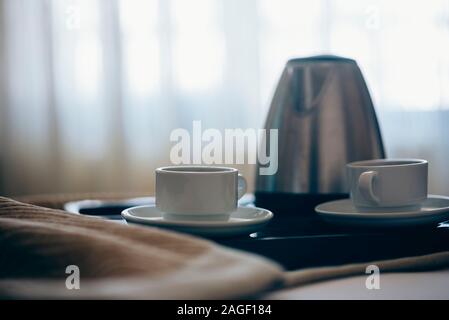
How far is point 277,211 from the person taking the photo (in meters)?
0.61

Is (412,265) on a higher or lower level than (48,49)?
lower

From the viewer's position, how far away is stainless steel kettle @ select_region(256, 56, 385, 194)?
62 cm

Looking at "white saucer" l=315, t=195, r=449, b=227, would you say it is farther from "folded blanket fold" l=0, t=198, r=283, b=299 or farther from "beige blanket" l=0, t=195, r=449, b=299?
"folded blanket fold" l=0, t=198, r=283, b=299

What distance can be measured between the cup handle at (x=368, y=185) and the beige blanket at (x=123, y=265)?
9cm

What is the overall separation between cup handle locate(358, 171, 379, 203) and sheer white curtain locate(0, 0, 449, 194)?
A: 0.94 meters

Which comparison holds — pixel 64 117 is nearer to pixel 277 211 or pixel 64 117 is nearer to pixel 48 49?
pixel 48 49

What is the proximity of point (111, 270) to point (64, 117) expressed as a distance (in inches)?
46.8

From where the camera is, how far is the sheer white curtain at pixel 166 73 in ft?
4.57

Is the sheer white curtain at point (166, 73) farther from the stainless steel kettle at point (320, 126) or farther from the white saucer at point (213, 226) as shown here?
the white saucer at point (213, 226)

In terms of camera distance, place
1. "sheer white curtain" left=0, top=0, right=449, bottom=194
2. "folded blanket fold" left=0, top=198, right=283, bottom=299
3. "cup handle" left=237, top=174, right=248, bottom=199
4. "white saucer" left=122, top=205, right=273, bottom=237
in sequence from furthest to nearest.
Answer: "sheer white curtain" left=0, top=0, right=449, bottom=194 → "cup handle" left=237, top=174, right=248, bottom=199 → "white saucer" left=122, top=205, right=273, bottom=237 → "folded blanket fold" left=0, top=198, right=283, bottom=299

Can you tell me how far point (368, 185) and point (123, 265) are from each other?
Answer: 0.25 metres

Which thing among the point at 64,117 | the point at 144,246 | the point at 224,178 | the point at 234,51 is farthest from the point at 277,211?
the point at 64,117

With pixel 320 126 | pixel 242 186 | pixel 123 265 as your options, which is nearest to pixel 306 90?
pixel 320 126

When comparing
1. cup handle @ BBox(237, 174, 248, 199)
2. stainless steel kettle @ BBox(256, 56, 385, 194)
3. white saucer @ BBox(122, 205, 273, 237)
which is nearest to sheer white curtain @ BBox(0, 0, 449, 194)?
stainless steel kettle @ BBox(256, 56, 385, 194)
